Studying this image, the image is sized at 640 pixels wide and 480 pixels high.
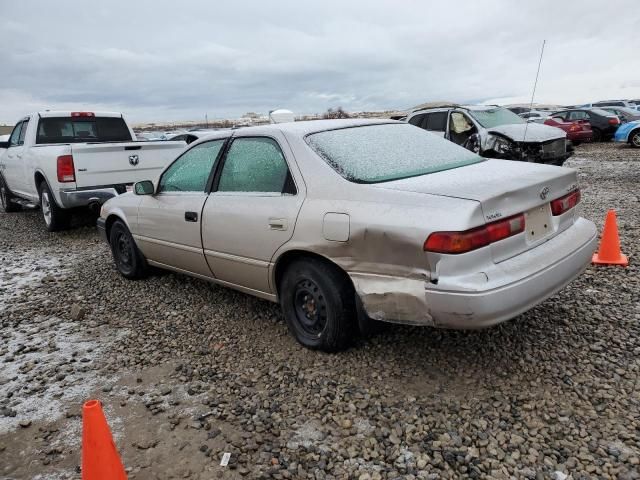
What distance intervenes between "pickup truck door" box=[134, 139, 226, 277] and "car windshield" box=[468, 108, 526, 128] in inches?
298

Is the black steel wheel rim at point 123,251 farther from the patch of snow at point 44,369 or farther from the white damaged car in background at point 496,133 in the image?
the white damaged car in background at point 496,133

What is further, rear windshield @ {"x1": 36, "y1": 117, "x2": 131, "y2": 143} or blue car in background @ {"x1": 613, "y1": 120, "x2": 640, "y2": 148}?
blue car in background @ {"x1": 613, "y1": 120, "x2": 640, "y2": 148}

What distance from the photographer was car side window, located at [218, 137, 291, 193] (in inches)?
136

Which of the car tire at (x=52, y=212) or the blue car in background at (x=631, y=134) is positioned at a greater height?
the blue car in background at (x=631, y=134)

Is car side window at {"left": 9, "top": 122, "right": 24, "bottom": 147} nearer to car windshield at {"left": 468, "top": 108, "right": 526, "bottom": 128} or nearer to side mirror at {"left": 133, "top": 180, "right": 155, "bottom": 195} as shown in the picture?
side mirror at {"left": 133, "top": 180, "right": 155, "bottom": 195}

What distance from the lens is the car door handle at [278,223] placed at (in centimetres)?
327

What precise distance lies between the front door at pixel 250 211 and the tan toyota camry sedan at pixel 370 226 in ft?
0.04

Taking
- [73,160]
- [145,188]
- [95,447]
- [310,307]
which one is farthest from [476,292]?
[73,160]

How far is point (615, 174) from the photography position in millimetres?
11156

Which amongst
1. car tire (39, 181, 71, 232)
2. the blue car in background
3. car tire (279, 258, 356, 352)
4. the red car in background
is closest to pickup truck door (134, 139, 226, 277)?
car tire (279, 258, 356, 352)

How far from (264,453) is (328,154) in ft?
6.05

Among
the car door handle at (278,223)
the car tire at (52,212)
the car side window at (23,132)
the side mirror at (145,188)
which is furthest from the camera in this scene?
the car side window at (23,132)

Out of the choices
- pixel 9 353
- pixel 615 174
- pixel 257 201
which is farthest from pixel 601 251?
pixel 615 174

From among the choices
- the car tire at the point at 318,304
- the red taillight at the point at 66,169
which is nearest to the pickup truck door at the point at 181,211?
the car tire at the point at 318,304
